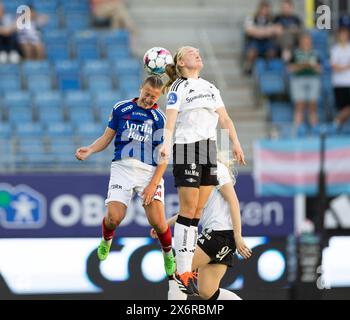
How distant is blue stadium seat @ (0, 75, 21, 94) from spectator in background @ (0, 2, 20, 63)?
1.24ft

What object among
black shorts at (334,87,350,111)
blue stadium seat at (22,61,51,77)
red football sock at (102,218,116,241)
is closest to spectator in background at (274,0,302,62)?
black shorts at (334,87,350,111)

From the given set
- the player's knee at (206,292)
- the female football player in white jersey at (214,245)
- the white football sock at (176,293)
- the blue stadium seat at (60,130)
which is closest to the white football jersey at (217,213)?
the female football player in white jersey at (214,245)

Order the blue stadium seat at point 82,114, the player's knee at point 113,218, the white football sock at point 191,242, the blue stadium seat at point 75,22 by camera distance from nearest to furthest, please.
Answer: the player's knee at point 113,218
the white football sock at point 191,242
the blue stadium seat at point 82,114
the blue stadium seat at point 75,22

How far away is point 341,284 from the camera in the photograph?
736 inches

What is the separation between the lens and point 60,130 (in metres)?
20.2

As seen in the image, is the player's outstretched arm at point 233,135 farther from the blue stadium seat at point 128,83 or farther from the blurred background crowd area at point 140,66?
the blue stadium seat at point 128,83

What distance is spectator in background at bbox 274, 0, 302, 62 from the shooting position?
21406 mm

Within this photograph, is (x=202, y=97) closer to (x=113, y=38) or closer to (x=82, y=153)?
(x=82, y=153)

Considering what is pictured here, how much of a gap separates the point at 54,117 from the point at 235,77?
3622 millimetres

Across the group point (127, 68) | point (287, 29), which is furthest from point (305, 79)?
point (127, 68)

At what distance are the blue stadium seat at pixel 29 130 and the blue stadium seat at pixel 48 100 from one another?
0.44 metres

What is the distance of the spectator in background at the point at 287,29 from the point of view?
21.4m
